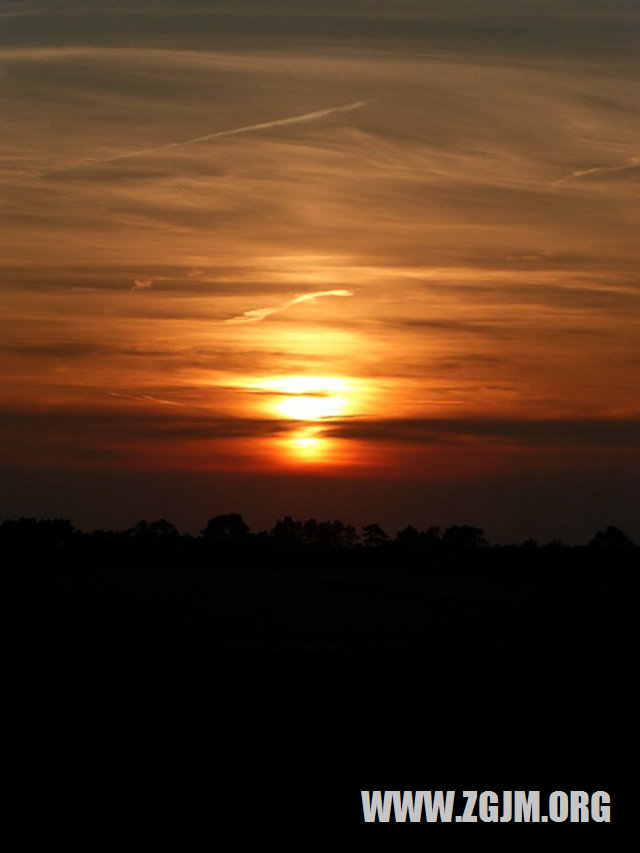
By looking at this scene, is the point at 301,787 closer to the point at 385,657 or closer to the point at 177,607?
the point at 385,657

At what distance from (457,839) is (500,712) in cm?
331

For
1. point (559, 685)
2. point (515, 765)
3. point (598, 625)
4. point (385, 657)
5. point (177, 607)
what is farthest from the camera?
point (177, 607)

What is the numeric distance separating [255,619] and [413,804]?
15.0 m

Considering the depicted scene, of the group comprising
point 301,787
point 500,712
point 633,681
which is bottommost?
point 301,787

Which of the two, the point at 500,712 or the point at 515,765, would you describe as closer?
the point at 515,765

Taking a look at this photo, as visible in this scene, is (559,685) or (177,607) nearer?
(559,685)

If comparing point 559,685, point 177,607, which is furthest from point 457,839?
point 177,607

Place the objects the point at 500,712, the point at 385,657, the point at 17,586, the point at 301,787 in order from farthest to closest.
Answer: the point at 17,586 → the point at 385,657 → the point at 500,712 → the point at 301,787

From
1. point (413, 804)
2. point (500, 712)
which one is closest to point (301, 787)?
point (413, 804)

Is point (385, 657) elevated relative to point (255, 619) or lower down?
lower down

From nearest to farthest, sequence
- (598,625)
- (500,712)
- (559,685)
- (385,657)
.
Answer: (500,712)
(559,685)
(385,657)
(598,625)

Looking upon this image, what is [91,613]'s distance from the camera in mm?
24344

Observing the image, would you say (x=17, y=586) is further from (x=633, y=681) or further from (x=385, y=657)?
(x=633, y=681)

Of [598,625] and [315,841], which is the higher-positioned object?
[598,625]
